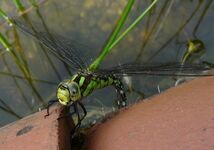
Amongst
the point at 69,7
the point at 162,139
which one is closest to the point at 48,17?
the point at 69,7

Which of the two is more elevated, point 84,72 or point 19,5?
point 19,5

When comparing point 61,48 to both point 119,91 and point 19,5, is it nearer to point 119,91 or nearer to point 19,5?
point 119,91

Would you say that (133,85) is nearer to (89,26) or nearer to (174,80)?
(174,80)

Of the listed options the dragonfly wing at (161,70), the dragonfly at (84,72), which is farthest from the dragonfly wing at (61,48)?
the dragonfly wing at (161,70)

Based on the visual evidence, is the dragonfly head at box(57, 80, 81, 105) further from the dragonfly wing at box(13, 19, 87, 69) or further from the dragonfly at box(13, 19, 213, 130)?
the dragonfly wing at box(13, 19, 87, 69)

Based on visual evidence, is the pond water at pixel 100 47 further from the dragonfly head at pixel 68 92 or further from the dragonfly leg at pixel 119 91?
the dragonfly head at pixel 68 92

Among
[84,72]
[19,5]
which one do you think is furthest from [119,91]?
[19,5]
